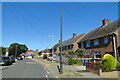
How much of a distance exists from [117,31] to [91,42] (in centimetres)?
789

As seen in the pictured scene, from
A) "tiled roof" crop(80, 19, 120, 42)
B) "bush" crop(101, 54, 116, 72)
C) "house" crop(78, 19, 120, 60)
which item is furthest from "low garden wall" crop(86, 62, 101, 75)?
"tiled roof" crop(80, 19, 120, 42)

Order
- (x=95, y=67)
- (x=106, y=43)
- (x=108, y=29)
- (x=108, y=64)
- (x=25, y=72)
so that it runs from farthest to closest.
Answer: (x=108, y=29)
(x=106, y=43)
(x=25, y=72)
(x=95, y=67)
(x=108, y=64)

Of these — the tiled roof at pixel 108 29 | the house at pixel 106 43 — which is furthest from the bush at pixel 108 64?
the tiled roof at pixel 108 29

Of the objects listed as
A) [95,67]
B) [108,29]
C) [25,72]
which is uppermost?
[108,29]

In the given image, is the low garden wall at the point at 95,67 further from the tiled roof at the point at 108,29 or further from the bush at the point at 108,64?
the tiled roof at the point at 108,29

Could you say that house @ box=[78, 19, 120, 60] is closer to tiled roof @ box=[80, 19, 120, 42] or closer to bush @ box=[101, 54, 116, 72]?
tiled roof @ box=[80, 19, 120, 42]

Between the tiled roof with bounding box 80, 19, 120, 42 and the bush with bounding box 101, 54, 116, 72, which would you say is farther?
the tiled roof with bounding box 80, 19, 120, 42

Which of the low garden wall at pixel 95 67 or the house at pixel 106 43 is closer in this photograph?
the low garden wall at pixel 95 67

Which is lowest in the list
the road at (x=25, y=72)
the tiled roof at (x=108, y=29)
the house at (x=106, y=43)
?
the road at (x=25, y=72)

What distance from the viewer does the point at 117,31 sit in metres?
23.8

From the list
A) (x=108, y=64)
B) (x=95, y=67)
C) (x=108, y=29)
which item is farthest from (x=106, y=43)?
(x=108, y=64)

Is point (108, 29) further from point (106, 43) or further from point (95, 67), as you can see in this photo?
point (95, 67)

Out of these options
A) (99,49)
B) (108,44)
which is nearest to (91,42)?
(99,49)

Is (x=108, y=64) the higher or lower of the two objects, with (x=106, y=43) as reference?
lower
